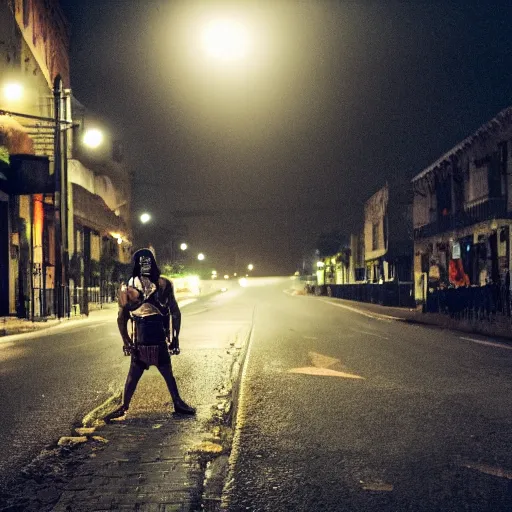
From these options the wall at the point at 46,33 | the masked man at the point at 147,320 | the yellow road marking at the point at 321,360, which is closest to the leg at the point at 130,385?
the masked man at the point at 147,320

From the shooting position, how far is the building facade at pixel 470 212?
25156 millimetres

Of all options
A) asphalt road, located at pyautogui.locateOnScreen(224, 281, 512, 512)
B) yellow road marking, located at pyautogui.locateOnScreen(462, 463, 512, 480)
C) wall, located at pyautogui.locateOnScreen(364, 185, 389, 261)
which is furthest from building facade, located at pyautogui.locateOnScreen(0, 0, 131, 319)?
wall, located at pyautogui.locateOnScreen(364, 185, 389, 261)

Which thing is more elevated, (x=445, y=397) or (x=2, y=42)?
(x=2, y=42)

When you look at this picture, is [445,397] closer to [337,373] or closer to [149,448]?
[337,373]

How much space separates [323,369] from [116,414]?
4217 mm

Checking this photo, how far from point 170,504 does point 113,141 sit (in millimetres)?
51152

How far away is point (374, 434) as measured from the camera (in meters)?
5.09

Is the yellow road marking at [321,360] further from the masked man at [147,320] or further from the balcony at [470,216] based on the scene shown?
the balcony at [470,216]

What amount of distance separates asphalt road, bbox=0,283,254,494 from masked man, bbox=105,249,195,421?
0.38 metres

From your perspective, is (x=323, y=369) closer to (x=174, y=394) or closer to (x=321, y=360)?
(x=321, y=360)

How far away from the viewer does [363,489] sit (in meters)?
3.69

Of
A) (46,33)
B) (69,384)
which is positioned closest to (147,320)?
(69,384)

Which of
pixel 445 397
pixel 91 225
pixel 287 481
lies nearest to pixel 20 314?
pixel 91 225

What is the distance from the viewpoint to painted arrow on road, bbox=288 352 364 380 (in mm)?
8469
